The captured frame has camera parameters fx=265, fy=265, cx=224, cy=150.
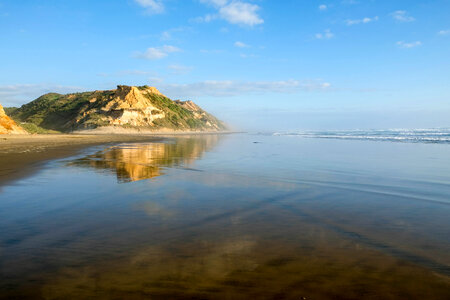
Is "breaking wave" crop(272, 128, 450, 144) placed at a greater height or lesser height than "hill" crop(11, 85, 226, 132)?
lesser

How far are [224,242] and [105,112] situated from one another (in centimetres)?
9758

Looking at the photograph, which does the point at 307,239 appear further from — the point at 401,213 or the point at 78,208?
the point at 78,208

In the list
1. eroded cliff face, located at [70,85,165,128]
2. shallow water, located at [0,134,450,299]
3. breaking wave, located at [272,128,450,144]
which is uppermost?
eroded cliff face, located at [70,85,165,128]

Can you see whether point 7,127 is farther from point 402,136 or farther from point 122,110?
point 402,136

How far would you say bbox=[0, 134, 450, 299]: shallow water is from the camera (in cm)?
299

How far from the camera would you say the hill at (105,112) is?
294 ft

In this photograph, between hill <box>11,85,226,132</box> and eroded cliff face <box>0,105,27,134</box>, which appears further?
hill <box>11,85,226,132</box>

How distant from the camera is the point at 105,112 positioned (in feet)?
300

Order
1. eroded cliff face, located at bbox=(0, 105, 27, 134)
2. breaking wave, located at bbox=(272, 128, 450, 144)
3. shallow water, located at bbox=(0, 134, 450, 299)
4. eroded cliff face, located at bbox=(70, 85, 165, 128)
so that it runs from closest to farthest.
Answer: shallow water, located at bbox=(0, 134, 450, 299)
breaking wave, located at bbox=(272, 128, 450, 144)
eroded cliff face, located at bbox=(0, 105, 27, 134)
eroded cliff face, located at bbox=(70, 85, 165, 128)

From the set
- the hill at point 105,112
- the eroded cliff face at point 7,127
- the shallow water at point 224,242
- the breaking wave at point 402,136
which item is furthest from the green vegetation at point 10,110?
the shallow water at point 224,242

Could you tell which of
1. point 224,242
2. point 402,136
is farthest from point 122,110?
point 224,242

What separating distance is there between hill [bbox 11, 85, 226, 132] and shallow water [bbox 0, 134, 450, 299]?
283 ft

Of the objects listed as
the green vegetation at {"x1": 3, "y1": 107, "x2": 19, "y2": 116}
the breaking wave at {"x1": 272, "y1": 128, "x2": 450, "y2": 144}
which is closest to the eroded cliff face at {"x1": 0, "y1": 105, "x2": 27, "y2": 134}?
the breaking wave at {"x1": 272, "y1": 128, "x2": 450, "y2": 144}

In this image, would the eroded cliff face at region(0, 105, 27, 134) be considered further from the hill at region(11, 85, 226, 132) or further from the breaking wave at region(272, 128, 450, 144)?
the breaking wave at region(272, 128, 450, 144)
